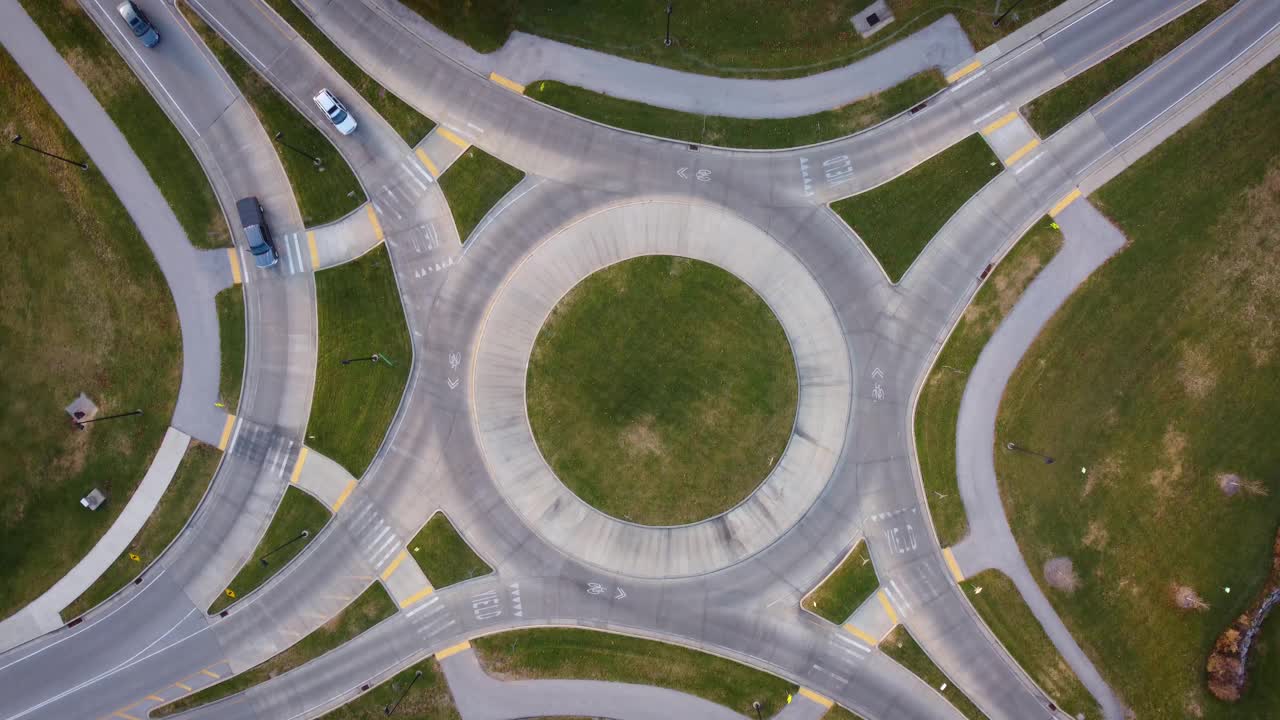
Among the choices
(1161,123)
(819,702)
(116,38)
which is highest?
(116,38)

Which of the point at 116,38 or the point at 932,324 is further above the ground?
the point at 116,38

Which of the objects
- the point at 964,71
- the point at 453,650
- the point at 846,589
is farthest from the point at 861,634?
the point at 964,71

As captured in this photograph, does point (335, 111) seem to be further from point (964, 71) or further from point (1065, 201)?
point (1065, 201)

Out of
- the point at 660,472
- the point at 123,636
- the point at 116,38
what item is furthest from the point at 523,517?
the point at 116,38

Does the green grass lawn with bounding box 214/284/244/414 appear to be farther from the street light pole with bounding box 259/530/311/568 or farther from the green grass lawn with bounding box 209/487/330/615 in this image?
the street light pole with bounding box 259/530/311/568

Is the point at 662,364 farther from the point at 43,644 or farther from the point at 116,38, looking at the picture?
the point at 43,644

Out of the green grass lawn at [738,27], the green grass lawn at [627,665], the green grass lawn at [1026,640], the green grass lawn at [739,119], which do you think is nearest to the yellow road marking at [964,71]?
the green grass lawn at [739,119]

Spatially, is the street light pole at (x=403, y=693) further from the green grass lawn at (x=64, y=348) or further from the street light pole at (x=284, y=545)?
the green grass lawn at (x=64, y=348)
